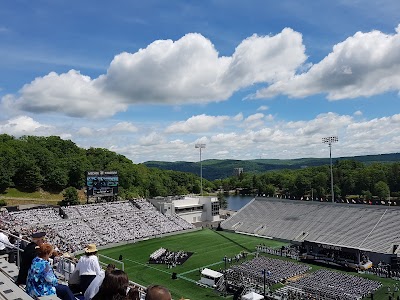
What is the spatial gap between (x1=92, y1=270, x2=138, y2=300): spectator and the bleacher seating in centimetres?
3930

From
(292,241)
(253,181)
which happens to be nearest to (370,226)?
(292,241)

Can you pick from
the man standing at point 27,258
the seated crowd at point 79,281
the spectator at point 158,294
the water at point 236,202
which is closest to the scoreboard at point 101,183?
the seated crowd at point 79,281

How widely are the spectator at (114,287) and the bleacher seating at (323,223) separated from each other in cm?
3930

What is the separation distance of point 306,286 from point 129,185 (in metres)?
64.4

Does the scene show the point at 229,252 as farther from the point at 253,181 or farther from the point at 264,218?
the point at 253,181

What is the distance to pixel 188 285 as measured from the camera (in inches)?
1197

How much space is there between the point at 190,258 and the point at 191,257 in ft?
1.17

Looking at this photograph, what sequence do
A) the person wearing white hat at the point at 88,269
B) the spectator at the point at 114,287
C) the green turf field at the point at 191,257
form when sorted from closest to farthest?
the spectator at the point at 114,287 < the person wearing white hat at the point at 88,269 < the green turf field at the point at 191,257

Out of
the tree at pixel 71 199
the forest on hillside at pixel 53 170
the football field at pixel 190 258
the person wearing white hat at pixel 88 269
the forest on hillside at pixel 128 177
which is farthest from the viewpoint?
the forest on hillside at pixel 128 177

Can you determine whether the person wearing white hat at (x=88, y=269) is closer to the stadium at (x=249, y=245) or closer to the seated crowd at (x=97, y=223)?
the stadium at (x=249, y=245)


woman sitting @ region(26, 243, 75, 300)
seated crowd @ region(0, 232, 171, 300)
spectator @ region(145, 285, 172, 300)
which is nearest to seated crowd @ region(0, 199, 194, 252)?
seated crowd @ region(0, 232, 171, 300)

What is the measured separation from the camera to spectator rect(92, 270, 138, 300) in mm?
4543

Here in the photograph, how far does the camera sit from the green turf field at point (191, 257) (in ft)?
96.8

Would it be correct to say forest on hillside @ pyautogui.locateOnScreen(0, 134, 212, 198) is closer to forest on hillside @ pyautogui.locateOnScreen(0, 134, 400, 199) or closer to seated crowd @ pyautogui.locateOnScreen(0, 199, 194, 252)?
forest on hillside @ pyautogui.locateOnScreen(0, 134, 400, 199)
